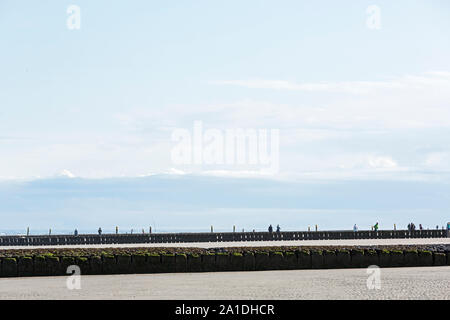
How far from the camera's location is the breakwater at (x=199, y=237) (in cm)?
7638

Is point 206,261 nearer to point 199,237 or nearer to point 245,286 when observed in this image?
point 245,286

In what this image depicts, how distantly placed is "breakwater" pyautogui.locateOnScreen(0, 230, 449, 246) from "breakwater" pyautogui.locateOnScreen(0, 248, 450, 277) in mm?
45180

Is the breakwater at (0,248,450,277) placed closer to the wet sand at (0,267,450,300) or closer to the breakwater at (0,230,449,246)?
the wet sand at (0,267,450,300)

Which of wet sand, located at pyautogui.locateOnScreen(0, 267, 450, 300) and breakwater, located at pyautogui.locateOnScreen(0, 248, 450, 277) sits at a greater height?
breakwater, located at pyautogui.locateOnScreen(0, 248, 450, 277)

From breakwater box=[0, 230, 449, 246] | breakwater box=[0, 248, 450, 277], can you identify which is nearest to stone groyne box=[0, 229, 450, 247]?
breakwater box=[0, 230, 449, 246]

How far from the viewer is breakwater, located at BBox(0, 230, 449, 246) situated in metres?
76.4

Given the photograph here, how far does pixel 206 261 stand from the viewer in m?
31.2

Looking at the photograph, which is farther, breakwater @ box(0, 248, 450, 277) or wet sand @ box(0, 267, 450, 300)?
breakwater @ box(0, 248, 450, 277)

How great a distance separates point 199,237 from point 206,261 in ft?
158

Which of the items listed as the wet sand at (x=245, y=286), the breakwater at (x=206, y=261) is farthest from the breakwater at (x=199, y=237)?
the wet sand at (x=245, y=286)

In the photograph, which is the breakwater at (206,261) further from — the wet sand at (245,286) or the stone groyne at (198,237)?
the stone groyne at (198,237)

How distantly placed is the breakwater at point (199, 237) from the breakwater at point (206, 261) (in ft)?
148
